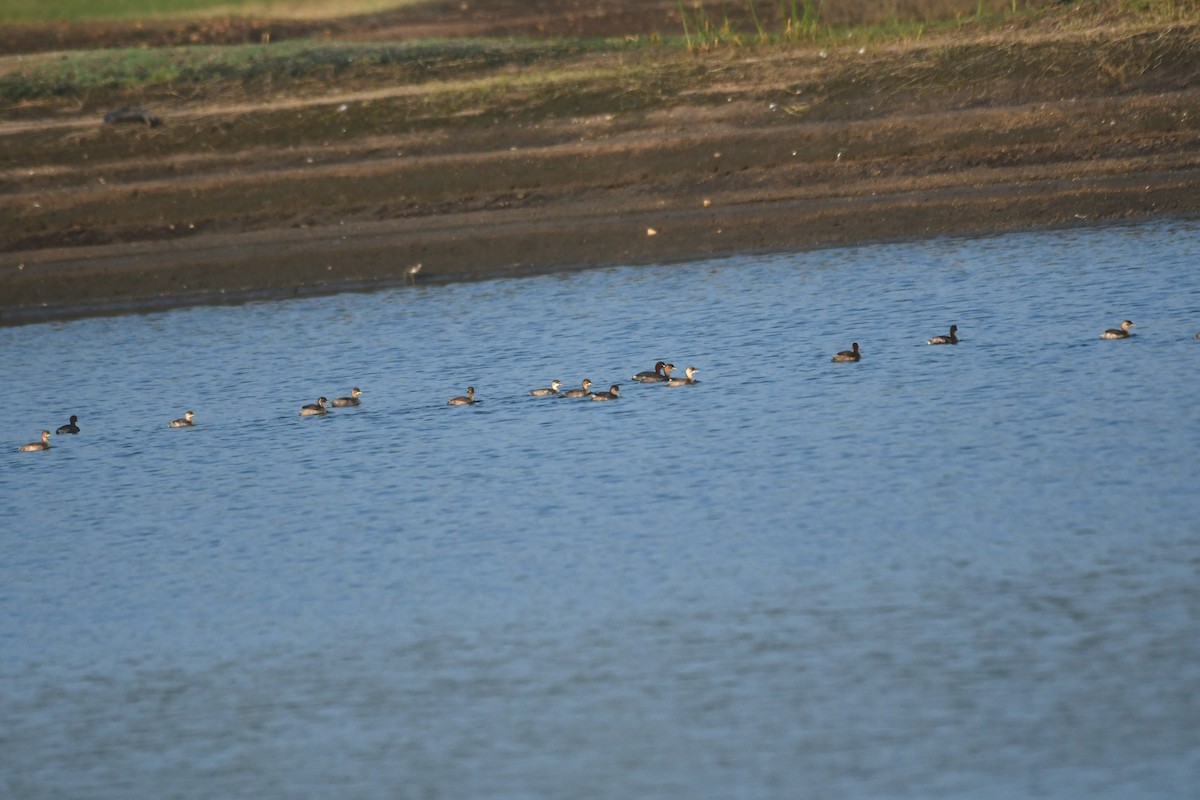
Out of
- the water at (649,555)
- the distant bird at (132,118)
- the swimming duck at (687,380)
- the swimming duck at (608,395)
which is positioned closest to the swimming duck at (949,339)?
the water at (649,555)

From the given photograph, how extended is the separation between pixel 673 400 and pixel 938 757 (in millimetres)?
8832

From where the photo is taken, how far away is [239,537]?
14.5 meters

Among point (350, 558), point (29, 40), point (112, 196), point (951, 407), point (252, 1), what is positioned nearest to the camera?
point (350, 558)

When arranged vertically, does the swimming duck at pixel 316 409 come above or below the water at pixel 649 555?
above

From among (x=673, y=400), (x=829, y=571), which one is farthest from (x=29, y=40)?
(x=829, y=571)

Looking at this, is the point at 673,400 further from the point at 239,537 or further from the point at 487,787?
the point at 487,787

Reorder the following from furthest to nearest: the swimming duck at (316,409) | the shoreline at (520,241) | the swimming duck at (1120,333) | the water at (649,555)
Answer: the shoreline at (520,241), the swimming duck at (316,409), the swimming duck at (1120,333), the water at (649,555)

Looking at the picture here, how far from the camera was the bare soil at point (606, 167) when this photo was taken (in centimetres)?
2402

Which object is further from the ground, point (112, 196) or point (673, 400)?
point (112, 196)

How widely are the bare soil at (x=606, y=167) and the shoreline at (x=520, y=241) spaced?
0.13 ft

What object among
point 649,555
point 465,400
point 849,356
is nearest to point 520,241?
point 465,400

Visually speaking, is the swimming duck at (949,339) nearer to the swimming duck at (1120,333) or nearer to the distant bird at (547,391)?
the swimming duck at (1120,333)

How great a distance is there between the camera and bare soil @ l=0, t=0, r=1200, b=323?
24.0 meters

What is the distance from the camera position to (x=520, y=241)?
24891mm
